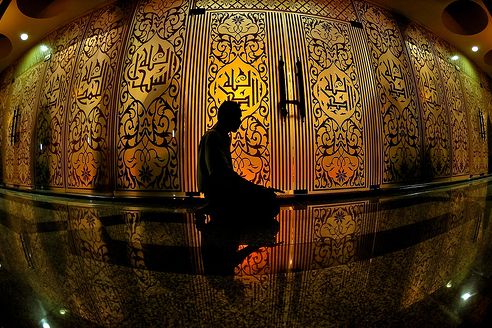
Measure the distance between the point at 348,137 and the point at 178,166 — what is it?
2.59 m

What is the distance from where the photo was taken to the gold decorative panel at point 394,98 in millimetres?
4379

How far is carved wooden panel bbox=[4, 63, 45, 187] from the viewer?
5.24 m

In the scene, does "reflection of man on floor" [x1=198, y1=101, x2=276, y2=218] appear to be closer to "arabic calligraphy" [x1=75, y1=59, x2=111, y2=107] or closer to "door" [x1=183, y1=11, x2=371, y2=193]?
"door" [x1=183, y1=11, x2=371, y2=193]

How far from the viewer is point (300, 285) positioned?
3.52 feet

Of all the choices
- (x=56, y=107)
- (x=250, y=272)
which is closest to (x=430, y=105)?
(x=250, y=272)

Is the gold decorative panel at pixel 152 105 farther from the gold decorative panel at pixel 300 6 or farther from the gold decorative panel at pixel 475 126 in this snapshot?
the gold decorative panel at pixel 475 126

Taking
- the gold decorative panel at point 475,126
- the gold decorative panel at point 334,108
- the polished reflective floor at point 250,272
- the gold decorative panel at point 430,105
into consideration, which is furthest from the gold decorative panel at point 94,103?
the gold decorative panel at point 475,126

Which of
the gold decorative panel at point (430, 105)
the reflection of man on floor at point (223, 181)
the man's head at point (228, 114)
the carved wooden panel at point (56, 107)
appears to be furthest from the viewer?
the gold decorative panel at point (430, 105)

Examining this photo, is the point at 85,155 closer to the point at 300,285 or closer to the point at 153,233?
the point at 153,233

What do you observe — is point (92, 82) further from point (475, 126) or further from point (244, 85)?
point (475, 126)

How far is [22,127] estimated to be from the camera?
5.50 metres

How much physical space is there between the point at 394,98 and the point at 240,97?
270 cm

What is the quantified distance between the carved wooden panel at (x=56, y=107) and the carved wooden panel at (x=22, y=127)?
0.35m

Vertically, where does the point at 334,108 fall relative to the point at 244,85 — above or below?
below
